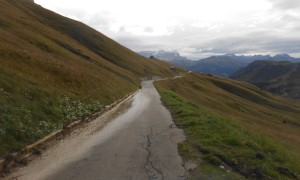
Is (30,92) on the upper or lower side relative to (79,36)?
lower

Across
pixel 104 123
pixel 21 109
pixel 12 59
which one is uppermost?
pixel 12 59

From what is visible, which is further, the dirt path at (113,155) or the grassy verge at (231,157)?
the grassy verge at (231,157)

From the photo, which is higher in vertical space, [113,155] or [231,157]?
[231,157]

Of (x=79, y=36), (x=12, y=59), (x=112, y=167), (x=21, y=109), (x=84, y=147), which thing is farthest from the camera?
(x=79, y=36)

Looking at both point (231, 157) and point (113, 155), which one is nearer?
Answer: point (231, 157)

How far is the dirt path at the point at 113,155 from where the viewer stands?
1392 centimetres

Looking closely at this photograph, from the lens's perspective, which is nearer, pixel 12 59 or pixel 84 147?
pixel 84 147

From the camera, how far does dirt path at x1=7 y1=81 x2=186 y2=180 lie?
1392 centimetres

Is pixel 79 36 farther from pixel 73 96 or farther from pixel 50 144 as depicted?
pixel 50 144

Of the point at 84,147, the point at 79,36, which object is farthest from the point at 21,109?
the point at 79,36

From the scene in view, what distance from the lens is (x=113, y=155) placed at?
16719 mm

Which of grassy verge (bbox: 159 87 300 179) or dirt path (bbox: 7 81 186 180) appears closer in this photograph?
dirt path (bbox: 7 81 186 180)

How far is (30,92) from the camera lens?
2595 centimetres

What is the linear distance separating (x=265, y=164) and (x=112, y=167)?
6.62 m
